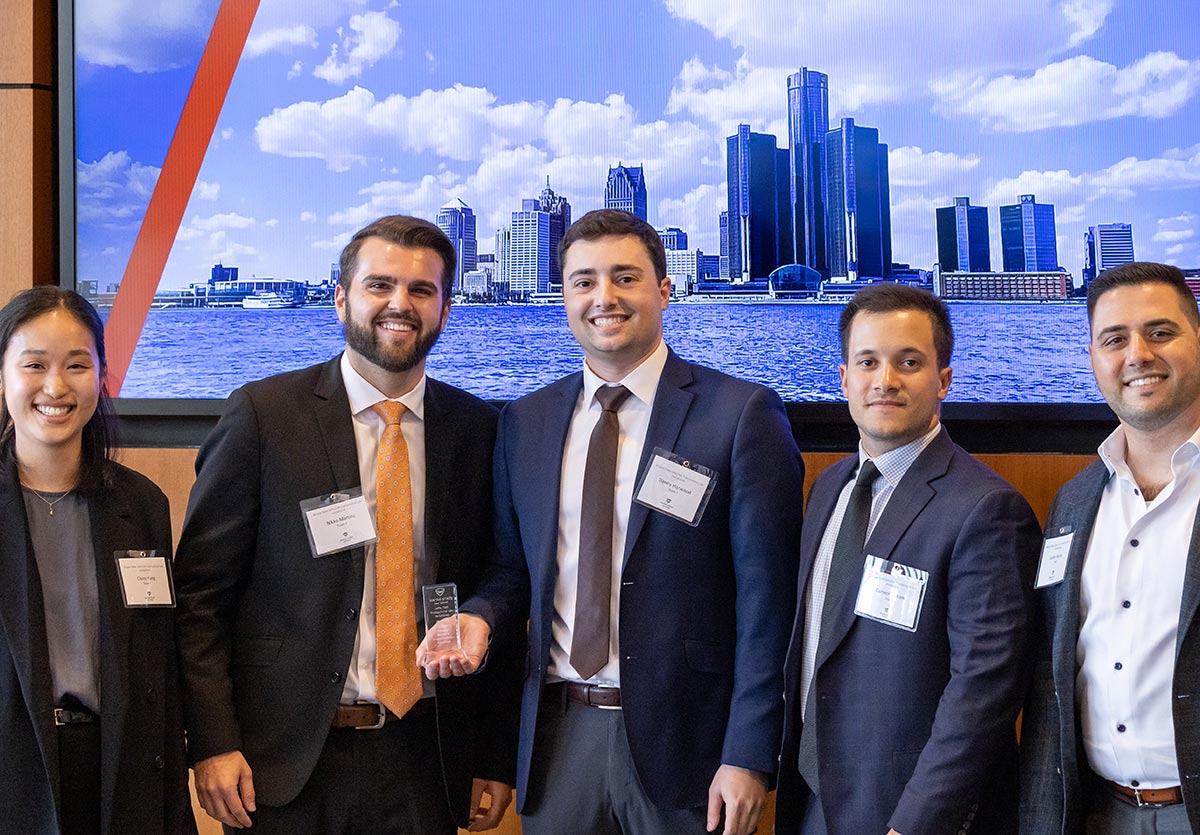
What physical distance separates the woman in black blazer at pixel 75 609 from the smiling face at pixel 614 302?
3.73 ft

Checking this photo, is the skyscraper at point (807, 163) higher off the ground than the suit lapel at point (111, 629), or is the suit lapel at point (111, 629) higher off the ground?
the skyscraper at point (807, 163)

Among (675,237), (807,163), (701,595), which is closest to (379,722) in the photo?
(701,595)

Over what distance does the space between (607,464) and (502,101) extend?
70.1 inches

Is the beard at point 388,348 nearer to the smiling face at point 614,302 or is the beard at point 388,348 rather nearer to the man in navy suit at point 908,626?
the smiling face at point 614,302

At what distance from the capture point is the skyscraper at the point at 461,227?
358 cm

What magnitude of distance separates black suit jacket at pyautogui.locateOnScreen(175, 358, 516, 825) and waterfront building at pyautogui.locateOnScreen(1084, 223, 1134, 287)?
2344 mm

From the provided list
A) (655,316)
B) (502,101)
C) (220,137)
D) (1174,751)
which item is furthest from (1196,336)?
(220,137)

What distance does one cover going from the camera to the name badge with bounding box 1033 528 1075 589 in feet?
6.84

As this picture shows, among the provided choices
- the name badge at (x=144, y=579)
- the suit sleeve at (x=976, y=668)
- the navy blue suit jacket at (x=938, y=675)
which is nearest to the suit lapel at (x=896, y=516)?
the navy blue suit jacket at (x=938, y=675)

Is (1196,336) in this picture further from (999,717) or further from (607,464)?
(607,464)

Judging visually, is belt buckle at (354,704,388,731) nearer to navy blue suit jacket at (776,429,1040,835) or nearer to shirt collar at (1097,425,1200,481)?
navy blue suit jacket at (776,429,1040,835)

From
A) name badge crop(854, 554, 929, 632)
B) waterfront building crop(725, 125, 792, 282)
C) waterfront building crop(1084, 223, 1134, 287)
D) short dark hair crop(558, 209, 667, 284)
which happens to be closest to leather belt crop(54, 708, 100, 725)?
short dark hair crop(558, 209, 667, 284)

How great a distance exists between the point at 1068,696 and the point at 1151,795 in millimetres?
231

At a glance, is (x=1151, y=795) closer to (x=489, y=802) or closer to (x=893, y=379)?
(x=893, y=379)
